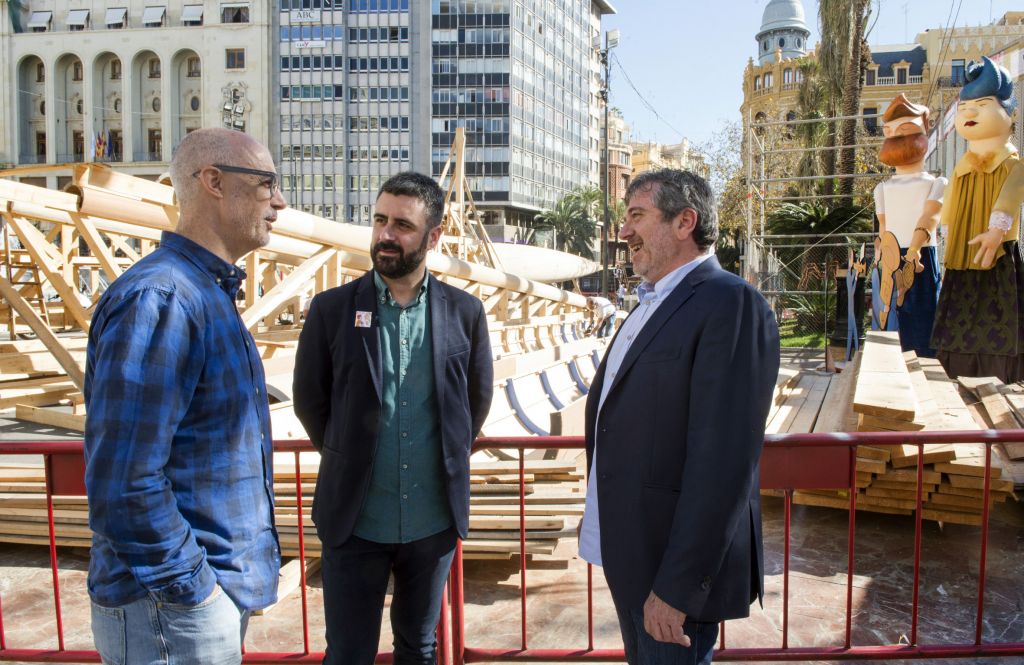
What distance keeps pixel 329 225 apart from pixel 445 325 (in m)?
6.02

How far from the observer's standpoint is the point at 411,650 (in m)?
2.55

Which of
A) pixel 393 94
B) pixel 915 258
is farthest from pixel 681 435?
pixel 393 94

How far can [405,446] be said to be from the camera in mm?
2416

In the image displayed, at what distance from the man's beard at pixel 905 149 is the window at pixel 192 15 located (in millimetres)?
68515

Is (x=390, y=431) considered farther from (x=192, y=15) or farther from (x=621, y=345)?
(x=192, y=15)

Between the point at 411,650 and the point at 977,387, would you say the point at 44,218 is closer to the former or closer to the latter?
the point at 411,650

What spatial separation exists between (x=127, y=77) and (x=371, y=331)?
71.7 m

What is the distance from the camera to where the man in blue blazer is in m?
1.87

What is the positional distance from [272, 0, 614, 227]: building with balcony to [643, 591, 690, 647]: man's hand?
65.9 meters

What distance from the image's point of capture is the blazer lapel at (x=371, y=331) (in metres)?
2.38

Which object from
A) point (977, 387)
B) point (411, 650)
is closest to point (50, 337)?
point (411, 650)

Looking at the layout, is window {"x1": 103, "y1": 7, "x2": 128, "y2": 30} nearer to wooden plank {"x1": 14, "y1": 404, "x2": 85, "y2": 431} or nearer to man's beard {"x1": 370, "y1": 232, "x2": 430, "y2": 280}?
wooden plank {"x1": 14, "y1": 404, "x2": 85, "y2": 431}

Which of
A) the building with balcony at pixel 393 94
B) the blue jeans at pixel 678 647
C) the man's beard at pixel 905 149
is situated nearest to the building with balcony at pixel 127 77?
the building with balcony at pixel 393 94

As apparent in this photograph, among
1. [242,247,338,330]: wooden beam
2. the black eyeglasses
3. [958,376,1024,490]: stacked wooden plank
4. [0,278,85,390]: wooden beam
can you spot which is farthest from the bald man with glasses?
[0,278,85,390]: wooden beam
